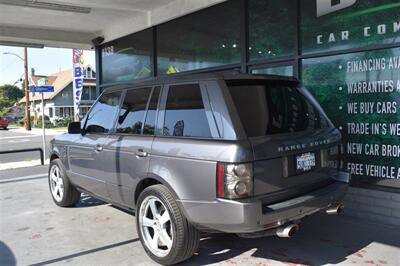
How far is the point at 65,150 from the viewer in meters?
6.41

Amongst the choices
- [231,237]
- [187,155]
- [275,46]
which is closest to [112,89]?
[187,155]

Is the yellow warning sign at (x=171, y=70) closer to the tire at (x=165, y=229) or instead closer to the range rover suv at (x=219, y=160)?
the range rover suv at (x=219, y=160)

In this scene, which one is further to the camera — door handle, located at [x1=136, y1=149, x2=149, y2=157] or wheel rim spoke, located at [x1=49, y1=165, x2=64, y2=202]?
wheel rim spoke, located at [x1=49, y1=165, x2=64, y2=202]

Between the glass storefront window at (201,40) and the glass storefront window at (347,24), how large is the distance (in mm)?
1621

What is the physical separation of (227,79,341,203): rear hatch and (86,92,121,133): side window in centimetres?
199

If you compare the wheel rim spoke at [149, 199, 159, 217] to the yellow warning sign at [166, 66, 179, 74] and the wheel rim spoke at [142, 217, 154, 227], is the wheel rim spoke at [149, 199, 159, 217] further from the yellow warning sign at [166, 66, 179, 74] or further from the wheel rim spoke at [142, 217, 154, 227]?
the yellow warning sign at [166, 66, 179, 74]

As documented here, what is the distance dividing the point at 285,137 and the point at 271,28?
3.87 metres

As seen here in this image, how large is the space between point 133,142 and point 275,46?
142 inches

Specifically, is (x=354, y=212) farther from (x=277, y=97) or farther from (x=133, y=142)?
(x=133, y=142)

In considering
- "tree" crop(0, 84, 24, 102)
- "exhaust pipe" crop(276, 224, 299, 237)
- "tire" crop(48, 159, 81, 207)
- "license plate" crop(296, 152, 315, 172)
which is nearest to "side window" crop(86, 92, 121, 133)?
"tire" crop(48, 159, 81, 207)

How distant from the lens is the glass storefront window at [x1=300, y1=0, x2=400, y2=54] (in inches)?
224

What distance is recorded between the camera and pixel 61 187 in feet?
22.5

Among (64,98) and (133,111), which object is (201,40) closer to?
(133,111)

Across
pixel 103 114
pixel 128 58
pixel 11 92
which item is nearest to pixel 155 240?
pixel 103 114
